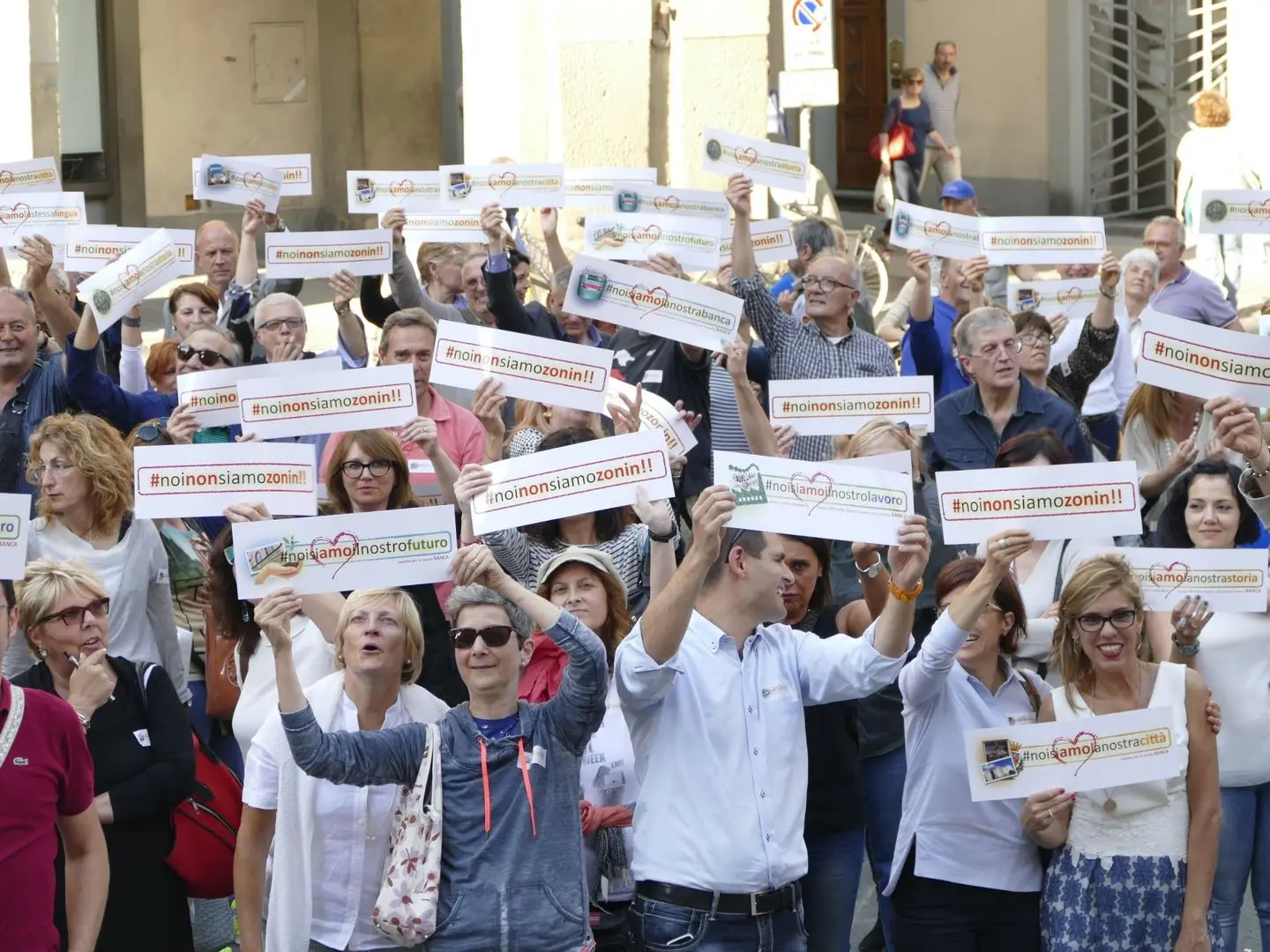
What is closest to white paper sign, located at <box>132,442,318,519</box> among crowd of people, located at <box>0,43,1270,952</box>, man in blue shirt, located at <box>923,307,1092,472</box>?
crowd of people, located at <box>0,43,1270,952</box>

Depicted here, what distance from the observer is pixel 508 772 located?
506 cm

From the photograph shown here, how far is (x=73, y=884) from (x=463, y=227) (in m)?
5.11

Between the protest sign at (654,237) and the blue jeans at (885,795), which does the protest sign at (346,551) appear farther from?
the protest sign at (654,237)

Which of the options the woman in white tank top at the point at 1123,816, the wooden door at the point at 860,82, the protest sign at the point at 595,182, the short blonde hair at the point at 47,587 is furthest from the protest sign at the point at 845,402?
the wooden door at the point at 860,82

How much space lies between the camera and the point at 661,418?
7422 mm

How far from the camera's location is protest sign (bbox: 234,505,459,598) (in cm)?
553

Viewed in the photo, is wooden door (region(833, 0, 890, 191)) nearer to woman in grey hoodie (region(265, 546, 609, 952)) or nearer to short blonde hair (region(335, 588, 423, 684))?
short blonde hair (region(335, 588, 423, 684))

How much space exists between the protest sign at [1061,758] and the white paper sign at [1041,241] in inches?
161

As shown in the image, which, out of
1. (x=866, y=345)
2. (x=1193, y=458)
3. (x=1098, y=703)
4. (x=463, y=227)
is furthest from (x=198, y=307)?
(x=1098, y=703)

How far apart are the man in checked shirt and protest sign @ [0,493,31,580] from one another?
10.9 feet

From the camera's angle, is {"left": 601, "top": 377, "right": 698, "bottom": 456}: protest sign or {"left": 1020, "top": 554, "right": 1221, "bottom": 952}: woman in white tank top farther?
{"left": 601, "top": 377, "right": 698, "bottom": 456}: protest sign

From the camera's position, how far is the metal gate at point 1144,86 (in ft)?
71.6

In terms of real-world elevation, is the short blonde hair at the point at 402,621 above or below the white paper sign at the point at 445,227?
below

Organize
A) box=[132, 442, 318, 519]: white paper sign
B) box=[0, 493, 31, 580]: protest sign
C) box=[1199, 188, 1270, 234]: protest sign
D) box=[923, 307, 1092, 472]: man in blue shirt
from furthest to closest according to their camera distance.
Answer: box=[1199, 188, 1270, 234]: protest sign, box=[923, 307, 1092, 472]: man in blue shirt, box=[132, 442, 318, 519]: white paper sign, box=[0, 493, 31, 580]: protest sign
